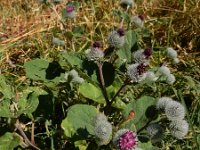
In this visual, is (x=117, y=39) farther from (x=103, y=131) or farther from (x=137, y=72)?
(x=103, y=131)

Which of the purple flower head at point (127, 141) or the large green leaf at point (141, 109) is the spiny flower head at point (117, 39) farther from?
the purple flower head at point (127, 141)

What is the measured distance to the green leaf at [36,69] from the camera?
161 centimetres

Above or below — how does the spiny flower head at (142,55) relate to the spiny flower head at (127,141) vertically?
above

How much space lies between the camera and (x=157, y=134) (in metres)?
1.27

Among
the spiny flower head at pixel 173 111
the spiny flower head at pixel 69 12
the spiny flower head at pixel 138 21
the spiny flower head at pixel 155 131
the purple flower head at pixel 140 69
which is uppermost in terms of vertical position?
the spiny flower head at pixel 69 12

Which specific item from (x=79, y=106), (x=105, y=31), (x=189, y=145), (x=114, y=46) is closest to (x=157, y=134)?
(x=79, y=106)

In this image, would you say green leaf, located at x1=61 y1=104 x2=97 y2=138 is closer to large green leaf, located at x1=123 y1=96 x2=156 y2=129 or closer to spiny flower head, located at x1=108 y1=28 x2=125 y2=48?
large green leaf, located at x1=123 y1=96 x2=156 y2=129

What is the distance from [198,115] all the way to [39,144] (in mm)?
596

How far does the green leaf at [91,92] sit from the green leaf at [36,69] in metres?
0.14

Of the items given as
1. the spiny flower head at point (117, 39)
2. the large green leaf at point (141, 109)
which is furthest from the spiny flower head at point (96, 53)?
the large green leaf at point (141, 109)

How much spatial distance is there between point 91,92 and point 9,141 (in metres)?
0.37

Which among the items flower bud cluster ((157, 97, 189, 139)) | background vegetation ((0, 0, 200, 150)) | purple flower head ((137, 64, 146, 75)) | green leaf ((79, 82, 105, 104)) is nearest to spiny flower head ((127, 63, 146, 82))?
purple flower head ((137, 64, 146, 75))

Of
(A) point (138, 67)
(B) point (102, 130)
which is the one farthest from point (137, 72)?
(B) point (102, 130)

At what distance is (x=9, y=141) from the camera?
1364mm
